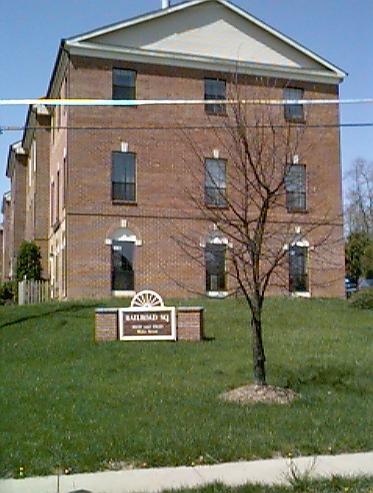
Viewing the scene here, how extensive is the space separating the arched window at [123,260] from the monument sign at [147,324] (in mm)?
10294

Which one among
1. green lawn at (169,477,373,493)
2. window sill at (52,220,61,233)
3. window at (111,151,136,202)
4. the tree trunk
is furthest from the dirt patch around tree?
window sill at (52,220,61,233)

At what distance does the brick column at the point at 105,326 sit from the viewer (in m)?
16.8

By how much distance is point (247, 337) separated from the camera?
17531 millimetres

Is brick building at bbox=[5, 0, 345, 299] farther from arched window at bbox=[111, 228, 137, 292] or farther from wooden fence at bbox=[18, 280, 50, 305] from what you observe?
wooden fence at bbox=[18, 280, 50, 305]

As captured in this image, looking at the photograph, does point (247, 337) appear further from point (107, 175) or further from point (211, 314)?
point (107, 175)

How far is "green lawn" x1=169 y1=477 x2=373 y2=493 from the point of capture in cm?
676

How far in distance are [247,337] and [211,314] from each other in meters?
3.58

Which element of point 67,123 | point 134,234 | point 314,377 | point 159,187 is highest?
point 67,123

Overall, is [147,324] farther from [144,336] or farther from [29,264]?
[29,264]

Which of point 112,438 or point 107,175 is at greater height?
point 107,175

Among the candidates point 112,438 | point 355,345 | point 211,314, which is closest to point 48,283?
point 211,314

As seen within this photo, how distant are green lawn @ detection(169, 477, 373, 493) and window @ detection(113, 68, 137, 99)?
22.5 m

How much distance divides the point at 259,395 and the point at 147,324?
20.3ft

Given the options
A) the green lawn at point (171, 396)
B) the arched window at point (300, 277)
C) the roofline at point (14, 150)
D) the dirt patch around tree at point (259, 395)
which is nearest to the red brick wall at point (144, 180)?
the arched window at point (300, 277)
